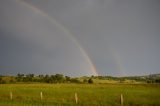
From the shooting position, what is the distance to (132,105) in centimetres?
2955

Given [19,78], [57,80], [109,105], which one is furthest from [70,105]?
[19,78]

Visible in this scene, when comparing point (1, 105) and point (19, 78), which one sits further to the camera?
point (19, 78)

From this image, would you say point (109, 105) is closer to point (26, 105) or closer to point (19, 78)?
point (26, 105)

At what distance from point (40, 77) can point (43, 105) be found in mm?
153852

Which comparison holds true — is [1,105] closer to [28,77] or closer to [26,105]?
[26,105]

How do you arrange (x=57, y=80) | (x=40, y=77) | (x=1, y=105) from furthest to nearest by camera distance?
(x=40, y=77) < (x=57, y=80) < (x=1, y=105)

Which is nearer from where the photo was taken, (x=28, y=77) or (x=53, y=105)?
(x=53, y=105)

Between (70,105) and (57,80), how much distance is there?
137946mm

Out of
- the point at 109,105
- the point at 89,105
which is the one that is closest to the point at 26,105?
the point at 89,105

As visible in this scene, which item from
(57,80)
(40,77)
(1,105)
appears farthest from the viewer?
(40,77)

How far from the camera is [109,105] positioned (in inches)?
1147

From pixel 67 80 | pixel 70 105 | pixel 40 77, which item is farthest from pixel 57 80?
pixel 70 105

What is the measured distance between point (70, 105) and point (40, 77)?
153266 mm

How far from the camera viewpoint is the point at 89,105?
95.2ft
